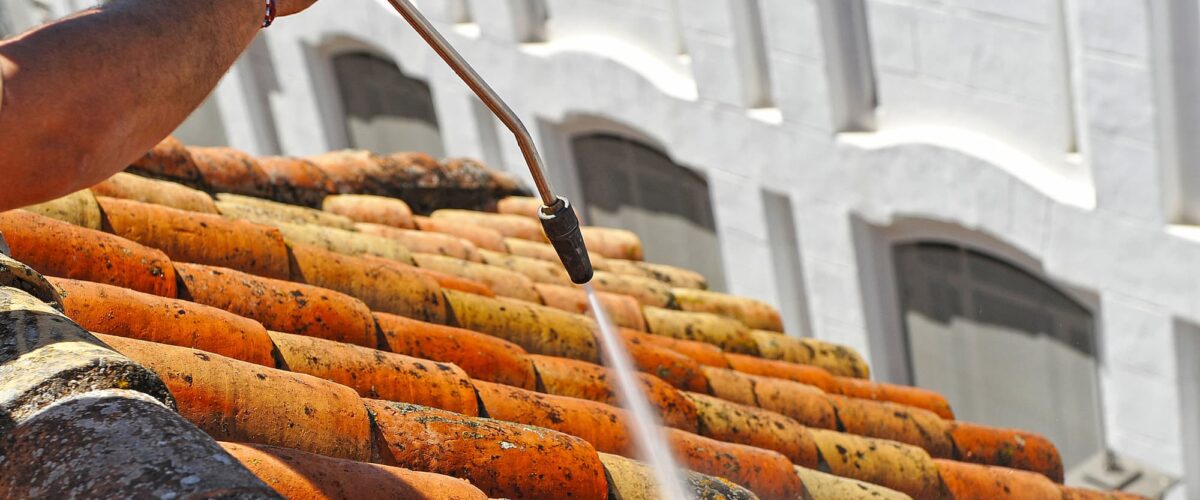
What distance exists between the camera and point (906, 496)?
4156 mm

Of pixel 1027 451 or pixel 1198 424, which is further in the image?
pixel 1198 424

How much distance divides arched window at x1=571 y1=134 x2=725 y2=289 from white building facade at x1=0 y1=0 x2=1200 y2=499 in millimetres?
23

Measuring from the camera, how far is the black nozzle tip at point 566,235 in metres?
2.98

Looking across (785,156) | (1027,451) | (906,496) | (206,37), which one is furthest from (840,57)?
(206,37)

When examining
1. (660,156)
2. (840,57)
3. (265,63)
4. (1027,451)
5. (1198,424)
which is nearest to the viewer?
(1027,451)

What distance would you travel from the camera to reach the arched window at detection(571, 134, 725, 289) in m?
11.1

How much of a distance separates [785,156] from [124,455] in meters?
8.04

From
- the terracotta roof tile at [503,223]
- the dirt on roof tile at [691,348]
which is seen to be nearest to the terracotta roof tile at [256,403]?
the dirt on roof tile at [691,348]

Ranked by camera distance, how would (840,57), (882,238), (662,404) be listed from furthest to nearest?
(882,238) < (840,57) < (662,404)

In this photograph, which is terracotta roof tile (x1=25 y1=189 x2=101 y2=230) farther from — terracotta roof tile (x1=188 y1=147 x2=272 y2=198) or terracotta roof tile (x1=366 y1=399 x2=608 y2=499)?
terracotta roof tile (x1=188 y1=147 x2=272 y2=198)

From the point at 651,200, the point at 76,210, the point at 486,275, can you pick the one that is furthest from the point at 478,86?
the point at 651,200

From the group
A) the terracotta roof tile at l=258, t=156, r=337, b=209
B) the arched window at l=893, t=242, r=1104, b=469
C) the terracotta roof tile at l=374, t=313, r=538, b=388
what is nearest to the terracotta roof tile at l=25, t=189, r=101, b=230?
the terracotta roof tile at l=374, t=313, r=538, b=388

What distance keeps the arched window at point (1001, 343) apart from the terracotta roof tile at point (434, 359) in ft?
8.93

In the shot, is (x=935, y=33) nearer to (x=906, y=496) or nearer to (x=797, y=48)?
(x=797, y=48)
